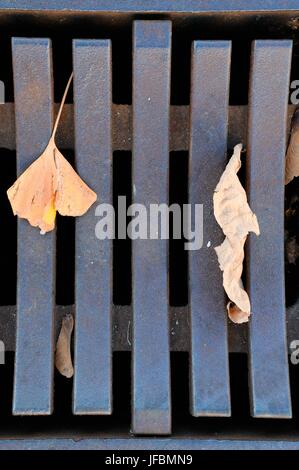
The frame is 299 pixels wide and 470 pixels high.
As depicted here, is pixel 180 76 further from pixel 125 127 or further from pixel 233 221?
pixel 233 221

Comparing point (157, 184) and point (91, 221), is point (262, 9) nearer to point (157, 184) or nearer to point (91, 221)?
point (157, 184)

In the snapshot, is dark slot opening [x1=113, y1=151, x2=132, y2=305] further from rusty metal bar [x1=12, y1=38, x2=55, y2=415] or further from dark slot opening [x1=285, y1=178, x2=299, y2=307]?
dark slot opening [x1=285, y1=178, x2=299, y2=307]

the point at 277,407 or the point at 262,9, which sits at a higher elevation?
the point at 262,9

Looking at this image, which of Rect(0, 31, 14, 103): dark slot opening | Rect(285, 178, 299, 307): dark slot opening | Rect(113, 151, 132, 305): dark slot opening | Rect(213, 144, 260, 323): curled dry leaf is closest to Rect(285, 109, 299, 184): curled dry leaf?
Rect(285, 178, 299, 307): dark slot opening

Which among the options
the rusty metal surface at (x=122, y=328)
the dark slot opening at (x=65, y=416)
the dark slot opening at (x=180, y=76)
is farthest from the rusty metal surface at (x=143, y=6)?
the dark slot opening at (x=65, y=416)

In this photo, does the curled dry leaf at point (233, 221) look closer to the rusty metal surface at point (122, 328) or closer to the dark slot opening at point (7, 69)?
the rusty metal surface at point (122, 328)
